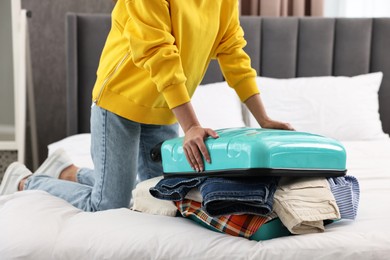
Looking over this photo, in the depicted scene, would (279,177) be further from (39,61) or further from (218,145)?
(39,61)

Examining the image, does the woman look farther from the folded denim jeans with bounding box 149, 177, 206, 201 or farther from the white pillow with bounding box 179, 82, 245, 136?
the white pillow with bounding box 179, 82, 245, 136

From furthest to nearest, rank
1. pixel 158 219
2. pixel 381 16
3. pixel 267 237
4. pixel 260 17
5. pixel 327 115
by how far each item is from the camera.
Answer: pixel 381 16 → pixel 260 17 → pixel 327 115 → pixel 158 219 → pixel 267 237

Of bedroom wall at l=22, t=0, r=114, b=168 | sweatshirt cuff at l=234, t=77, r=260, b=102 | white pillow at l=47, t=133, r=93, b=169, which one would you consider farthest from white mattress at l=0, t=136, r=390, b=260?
bedroom wall at l=22, t=0, r=114, b=168

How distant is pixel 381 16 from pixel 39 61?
1.97m

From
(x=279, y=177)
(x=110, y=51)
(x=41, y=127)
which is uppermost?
(x=110, y=51)

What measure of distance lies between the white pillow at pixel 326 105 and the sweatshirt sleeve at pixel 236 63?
1.15 m

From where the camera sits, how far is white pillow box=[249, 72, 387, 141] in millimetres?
2916

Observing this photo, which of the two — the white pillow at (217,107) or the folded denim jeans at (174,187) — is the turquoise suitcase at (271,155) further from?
the white pillow at (217,107)

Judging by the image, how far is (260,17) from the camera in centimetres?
321

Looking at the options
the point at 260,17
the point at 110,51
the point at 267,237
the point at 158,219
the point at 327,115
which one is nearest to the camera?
the point at 267,237

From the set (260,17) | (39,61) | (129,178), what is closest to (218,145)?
(129,178)

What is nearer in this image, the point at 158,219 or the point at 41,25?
the point at 158,219

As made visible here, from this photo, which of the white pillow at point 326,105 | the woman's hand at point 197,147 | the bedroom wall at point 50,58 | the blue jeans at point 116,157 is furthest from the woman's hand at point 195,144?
the bedroom wall at point 50,58

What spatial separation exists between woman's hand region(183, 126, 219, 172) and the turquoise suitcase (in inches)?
0.5
